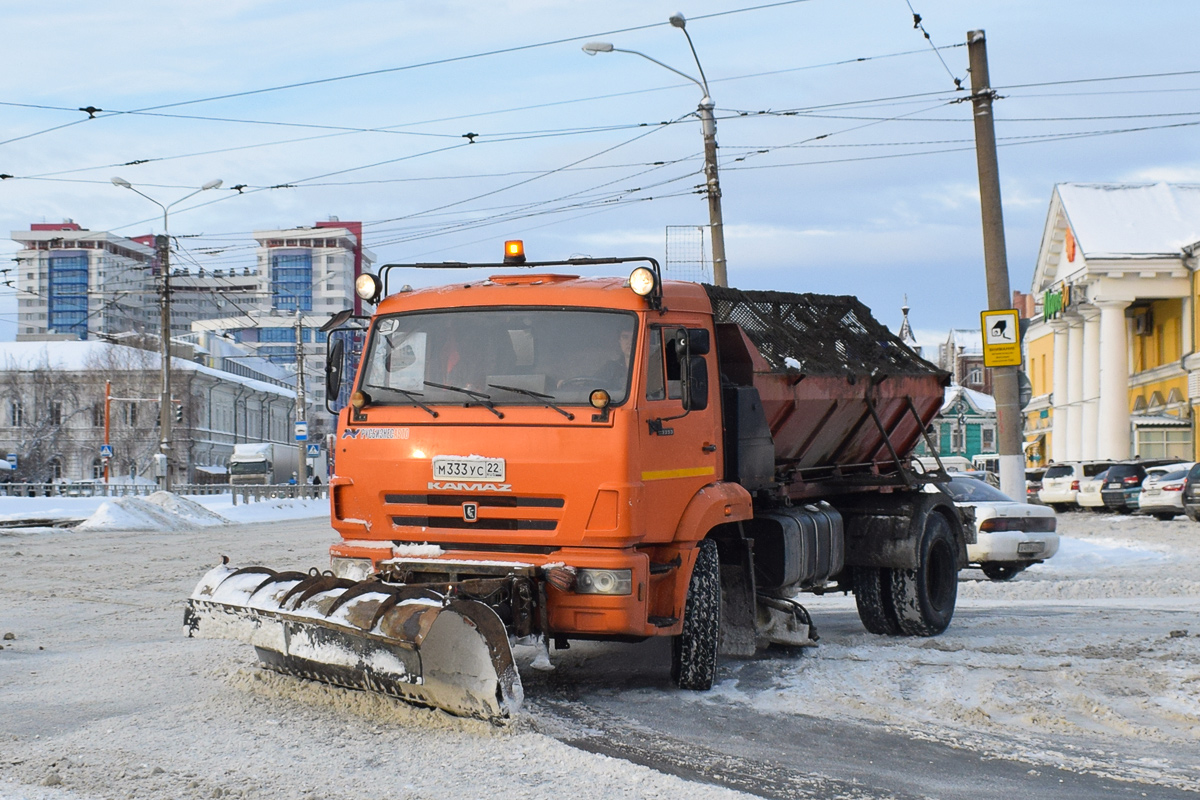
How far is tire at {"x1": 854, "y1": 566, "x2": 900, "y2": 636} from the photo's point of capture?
10969mm

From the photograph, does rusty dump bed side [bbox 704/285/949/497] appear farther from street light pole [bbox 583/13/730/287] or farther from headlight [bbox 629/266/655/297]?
street light pole [bbox 583/13/730/287]

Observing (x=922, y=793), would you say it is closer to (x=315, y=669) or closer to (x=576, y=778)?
(x=576, y=778)

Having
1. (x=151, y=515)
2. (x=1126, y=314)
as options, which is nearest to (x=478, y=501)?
(x=151, y=515)

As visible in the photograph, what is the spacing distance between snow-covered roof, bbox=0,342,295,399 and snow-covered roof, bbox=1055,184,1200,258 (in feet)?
165

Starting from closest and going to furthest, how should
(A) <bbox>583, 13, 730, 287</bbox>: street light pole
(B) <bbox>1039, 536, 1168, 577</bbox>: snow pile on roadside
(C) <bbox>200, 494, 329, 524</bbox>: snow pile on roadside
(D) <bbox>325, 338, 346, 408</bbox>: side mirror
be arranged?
(D) <bbox>325, 338, 346, 408</bbox>: side mirror → (B) <bbox>1039, 536, 1168, 577</bbox>: snow pile on roadside → (A) <bbox>583, 13, 730, 287</bbox>: street light pole → (C) <bbox>200, 494, 329, 524</bbox>: snow pile on roadside

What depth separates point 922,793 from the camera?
18.2 ft

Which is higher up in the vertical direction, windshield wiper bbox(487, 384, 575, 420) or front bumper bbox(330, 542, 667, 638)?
windshield wiper bbox(487, 384, 575, 420)

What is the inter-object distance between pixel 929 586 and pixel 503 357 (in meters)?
5.10

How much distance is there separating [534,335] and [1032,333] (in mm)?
69315

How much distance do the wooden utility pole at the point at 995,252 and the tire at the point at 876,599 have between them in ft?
21.0

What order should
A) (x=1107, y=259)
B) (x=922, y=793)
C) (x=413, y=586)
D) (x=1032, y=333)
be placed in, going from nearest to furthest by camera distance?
(x=922, y=793) < (x=413, y=586) < (x=1107, y=259) < (x=1032, y=333)

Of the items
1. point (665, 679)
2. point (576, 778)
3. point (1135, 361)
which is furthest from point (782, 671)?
point (1135, 361)

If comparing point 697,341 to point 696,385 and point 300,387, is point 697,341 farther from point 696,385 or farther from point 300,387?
point 300,387

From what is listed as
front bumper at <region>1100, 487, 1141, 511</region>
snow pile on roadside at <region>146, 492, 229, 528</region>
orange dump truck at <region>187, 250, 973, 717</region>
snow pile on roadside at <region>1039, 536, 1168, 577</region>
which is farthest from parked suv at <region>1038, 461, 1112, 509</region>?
orange dump truck at <region>187, 250, 973, 717</region>
